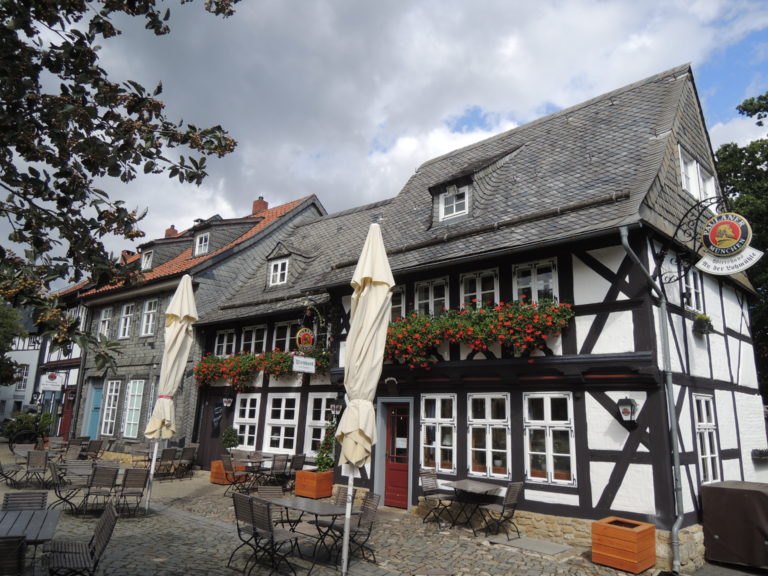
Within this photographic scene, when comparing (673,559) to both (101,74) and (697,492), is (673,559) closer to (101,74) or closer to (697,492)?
(697,492)

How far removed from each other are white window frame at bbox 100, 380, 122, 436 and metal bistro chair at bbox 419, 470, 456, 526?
580 inches

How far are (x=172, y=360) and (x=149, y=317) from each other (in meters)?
10.6

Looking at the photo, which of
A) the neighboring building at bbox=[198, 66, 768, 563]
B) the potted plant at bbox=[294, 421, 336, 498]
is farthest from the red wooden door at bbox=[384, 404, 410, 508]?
the potted plant at bbox=[294, 421, 336, 498]

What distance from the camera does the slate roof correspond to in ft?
32.5

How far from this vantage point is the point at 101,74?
4.13 m

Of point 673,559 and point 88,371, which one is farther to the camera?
point 88,371

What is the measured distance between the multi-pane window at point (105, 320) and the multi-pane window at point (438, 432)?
16.8 m

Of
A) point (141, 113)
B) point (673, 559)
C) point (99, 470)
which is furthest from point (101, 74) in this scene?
point (673, 559)

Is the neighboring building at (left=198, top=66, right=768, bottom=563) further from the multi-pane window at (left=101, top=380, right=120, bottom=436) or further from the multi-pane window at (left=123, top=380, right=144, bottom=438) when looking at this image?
the multi-pane window at (left=101, top=380, right=120, bottom=436)

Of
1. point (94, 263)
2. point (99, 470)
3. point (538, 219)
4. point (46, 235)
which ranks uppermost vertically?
point (538, 219)

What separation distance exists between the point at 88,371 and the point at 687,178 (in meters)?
23.3

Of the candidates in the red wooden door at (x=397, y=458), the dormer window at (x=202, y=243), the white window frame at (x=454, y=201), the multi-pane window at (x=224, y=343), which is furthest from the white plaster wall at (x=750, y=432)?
the dormer window at (x=202, y=243)

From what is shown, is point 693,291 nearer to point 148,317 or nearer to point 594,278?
point 594,278

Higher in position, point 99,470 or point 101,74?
point 101,74
